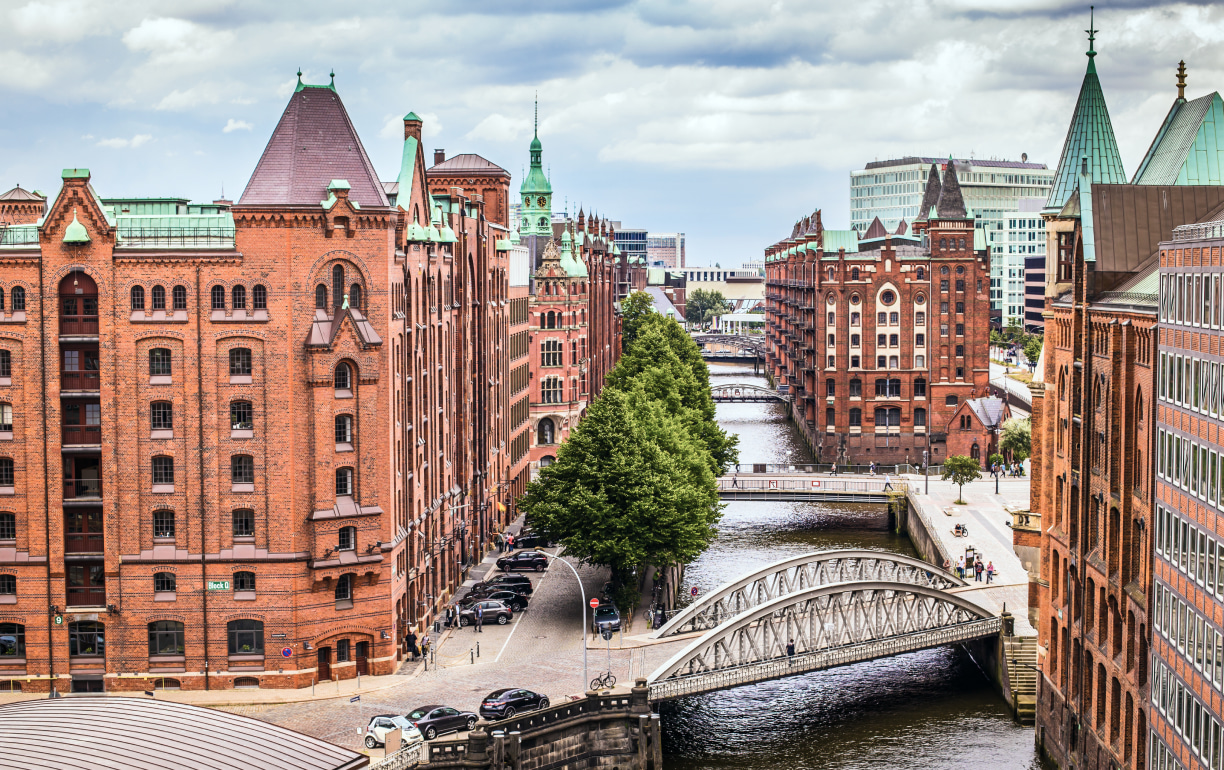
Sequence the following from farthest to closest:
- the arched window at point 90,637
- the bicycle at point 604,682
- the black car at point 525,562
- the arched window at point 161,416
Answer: the black car at point 525,562
the arched window at point 90,637
the arched window at point 161,416
the bicycle at point 604,682

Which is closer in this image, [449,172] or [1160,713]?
[1160,713]

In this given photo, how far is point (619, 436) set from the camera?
89375mm

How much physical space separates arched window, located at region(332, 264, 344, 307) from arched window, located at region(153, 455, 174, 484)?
10456mm

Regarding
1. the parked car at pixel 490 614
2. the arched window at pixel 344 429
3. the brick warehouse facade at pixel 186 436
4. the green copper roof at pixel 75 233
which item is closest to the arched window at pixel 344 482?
the brick warehouse facade at pixel 186 436

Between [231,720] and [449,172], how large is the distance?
72.8m

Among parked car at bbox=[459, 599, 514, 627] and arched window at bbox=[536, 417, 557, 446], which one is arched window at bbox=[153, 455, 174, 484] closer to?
parked car at bbox=[459, 599, 514, 627]

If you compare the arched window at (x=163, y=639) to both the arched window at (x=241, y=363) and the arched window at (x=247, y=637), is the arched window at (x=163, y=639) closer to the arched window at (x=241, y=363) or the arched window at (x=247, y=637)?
the arched window at (x=247, y=637)

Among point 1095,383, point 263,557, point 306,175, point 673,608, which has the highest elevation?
point 306,175

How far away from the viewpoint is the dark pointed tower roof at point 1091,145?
70562 millimetres

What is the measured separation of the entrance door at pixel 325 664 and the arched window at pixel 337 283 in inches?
638

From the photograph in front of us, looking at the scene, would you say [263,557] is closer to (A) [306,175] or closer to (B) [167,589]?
(B) [167,589]

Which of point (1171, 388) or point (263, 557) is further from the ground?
point (1171, 388)

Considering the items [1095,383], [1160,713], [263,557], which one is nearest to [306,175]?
[263,557]

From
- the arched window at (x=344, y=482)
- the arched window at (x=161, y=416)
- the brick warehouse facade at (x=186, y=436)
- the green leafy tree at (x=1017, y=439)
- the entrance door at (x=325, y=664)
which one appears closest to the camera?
the brick warehouse facade at (x=186, y=436)
